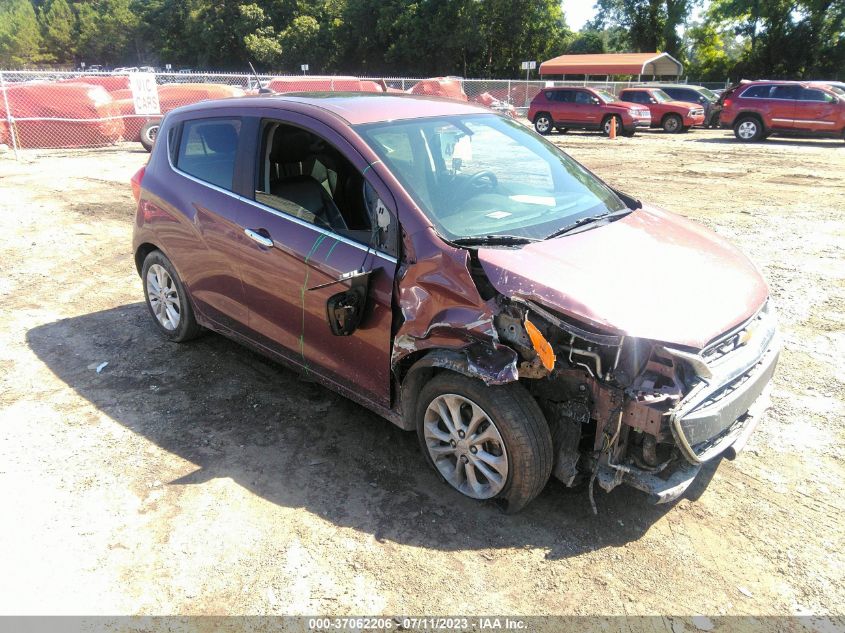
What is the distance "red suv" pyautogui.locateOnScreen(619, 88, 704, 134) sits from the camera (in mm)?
22375

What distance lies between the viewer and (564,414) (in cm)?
281

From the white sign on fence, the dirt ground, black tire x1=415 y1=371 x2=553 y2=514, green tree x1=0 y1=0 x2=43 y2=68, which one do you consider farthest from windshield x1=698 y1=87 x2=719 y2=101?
green tree x1=0 y1=0 x2=43 y2=68

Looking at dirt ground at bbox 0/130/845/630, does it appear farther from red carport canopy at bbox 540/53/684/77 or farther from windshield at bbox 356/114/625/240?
red carport canopy at bbox 540/53/684/77

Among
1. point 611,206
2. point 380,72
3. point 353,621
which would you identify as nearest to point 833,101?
point 611,206

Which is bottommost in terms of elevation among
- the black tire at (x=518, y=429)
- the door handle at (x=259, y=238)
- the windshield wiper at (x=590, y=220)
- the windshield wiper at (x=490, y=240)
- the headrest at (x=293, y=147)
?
the black tire at (x=518, y=429)

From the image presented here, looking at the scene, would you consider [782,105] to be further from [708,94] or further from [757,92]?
[708,94]

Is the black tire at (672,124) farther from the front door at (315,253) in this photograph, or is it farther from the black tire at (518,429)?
the black tire at (518,429)

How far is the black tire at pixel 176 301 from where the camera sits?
4688 mm

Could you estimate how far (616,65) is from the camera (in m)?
39.8

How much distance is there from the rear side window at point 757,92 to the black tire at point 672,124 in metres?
3.46

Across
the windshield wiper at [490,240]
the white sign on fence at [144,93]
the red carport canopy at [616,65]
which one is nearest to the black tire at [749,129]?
the white sign on fence at [144,93]

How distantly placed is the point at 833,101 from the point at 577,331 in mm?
20254

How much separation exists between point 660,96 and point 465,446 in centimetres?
2390

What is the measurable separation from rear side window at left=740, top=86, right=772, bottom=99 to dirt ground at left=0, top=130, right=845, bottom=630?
16651 millimetres
